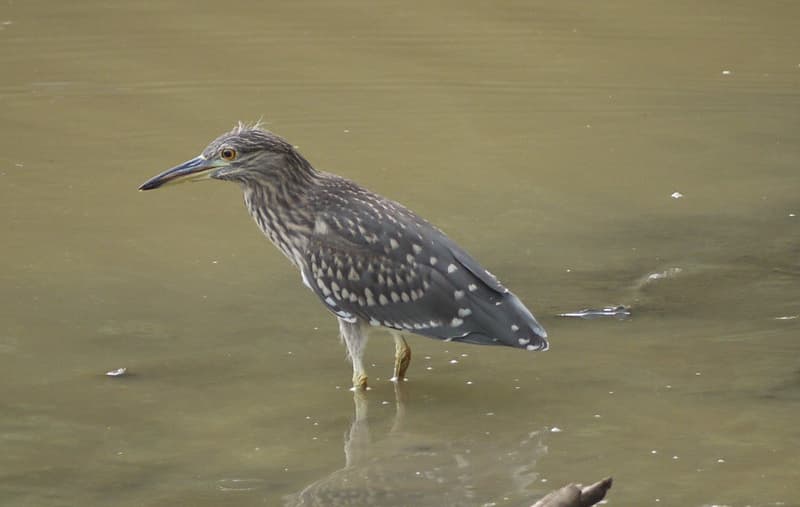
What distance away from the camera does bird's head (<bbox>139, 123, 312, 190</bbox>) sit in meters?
6.50

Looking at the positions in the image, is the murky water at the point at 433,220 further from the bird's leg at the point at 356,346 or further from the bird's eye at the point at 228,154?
the bird's eye at the point at 228,154

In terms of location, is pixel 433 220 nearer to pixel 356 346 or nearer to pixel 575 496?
pixel 356 346

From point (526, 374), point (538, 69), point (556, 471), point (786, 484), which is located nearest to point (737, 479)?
point (786, 484)

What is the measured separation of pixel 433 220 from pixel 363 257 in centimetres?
207

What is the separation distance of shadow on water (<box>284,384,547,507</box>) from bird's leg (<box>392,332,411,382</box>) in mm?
392

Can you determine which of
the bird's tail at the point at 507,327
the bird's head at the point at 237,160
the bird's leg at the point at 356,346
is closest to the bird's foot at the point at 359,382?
the bird's leg at the point at 356,346

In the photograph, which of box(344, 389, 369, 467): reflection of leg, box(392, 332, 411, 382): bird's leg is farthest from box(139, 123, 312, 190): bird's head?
A: box(344, 389, 369, 467): reflection of leg

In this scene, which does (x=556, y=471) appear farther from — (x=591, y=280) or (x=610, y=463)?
(x=591, y=280)

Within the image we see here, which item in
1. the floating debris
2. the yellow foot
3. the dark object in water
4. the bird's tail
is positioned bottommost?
the yellow foot

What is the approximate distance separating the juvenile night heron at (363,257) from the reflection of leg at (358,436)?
3.0 inches

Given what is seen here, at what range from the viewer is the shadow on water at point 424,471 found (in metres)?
5.42

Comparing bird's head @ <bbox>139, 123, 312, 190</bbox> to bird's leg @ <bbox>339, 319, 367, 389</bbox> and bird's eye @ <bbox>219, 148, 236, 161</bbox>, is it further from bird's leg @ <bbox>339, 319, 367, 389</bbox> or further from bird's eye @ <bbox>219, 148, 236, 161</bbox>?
bird's leg @ <bbox>339, 319, 367, 389</bbox>

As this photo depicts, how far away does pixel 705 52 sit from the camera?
11.4 m

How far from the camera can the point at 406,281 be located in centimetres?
640
